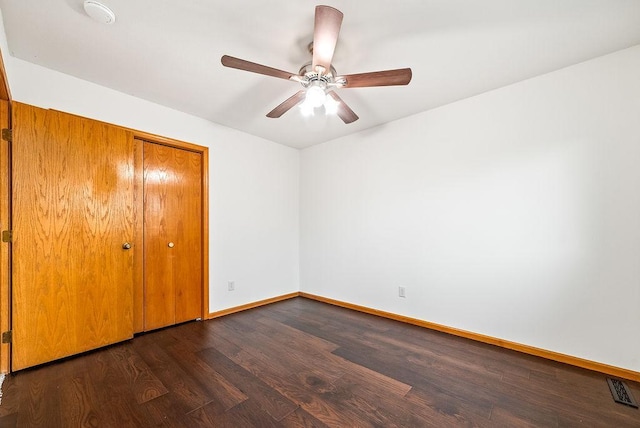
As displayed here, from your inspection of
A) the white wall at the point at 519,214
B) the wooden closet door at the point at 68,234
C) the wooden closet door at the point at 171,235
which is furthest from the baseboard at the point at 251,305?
the white wall at the point at 519,214

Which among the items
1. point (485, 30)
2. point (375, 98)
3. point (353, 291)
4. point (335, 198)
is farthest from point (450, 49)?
point (353, 291)

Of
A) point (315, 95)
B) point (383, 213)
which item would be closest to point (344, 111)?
point (315, 95)

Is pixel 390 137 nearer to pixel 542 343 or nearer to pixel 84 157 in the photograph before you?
pixel 542 343

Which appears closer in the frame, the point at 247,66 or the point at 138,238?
the point at 247,66

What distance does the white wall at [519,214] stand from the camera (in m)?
1.96

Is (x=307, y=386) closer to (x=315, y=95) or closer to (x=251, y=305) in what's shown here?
(x=251, y=305)

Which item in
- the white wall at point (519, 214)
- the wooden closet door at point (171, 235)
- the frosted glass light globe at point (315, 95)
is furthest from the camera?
the wooden closet door at point (171, 235)

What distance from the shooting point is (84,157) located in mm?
2268

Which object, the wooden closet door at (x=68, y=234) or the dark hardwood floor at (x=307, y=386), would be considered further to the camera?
the wooden closet door at (x=68, y=234)

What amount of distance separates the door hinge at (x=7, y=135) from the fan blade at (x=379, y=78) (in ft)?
8.35

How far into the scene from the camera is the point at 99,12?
1.57m

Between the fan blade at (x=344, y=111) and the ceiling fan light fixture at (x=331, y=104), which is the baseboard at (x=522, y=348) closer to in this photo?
the fan blade at (x=344, y=111)

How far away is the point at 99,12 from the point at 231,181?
6.76 feet

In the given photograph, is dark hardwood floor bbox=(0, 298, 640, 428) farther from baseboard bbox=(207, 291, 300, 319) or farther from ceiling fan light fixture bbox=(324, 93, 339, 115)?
ceiling fan light fixture bbox=(324, 93, 339, 115)
